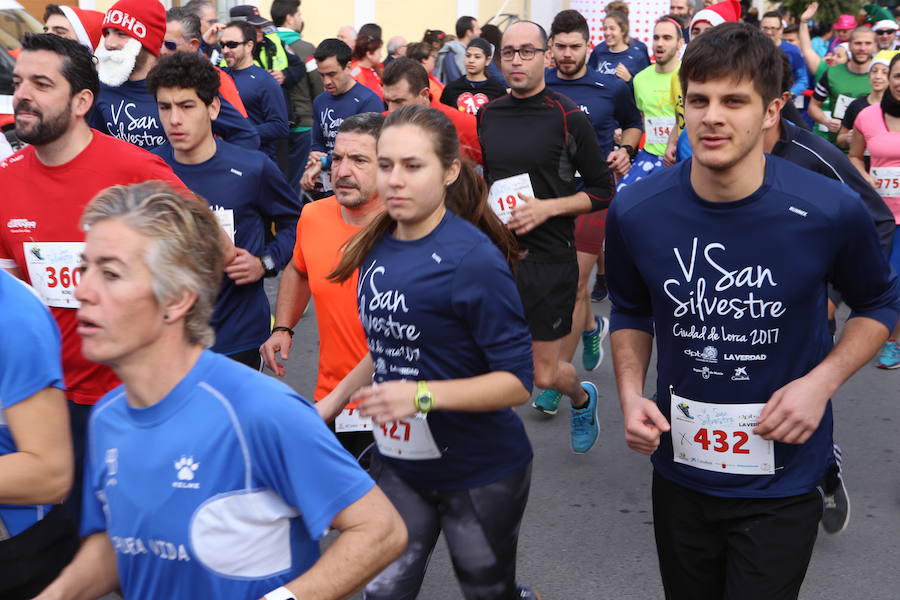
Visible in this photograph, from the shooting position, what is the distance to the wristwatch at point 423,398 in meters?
2.79

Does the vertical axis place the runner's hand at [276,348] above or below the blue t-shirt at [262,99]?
above

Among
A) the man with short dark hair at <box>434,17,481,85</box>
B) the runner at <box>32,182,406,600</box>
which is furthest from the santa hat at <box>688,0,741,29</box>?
the man with short dark hair at <box>434,17,481,85</box>

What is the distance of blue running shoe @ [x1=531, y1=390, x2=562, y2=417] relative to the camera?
6.23 metres

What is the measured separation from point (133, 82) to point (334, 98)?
312 cm

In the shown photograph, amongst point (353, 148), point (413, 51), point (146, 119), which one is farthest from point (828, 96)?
A: point (353, 148)

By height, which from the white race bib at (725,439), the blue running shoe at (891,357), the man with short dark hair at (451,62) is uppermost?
the white race bib at (725,439)

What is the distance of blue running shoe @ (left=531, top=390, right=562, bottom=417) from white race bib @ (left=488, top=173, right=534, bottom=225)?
3.93 ft

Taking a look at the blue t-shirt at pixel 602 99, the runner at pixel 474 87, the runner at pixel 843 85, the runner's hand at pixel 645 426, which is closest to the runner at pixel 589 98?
the blue t-shirt at pixel 602 99

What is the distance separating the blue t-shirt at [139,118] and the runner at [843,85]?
5.72 meters

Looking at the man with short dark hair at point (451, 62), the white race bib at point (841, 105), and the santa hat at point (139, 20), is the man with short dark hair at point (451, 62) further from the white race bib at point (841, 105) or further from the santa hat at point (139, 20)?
the santa hat at point (139, 20)

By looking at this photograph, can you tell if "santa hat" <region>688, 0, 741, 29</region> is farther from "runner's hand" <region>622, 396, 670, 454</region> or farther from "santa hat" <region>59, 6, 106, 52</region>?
"santa hat" <region>59, 6, 106, 52</region>

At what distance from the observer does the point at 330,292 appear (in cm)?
396

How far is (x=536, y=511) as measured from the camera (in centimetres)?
500

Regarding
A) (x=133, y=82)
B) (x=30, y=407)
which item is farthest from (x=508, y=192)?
(x=30, y=407)
